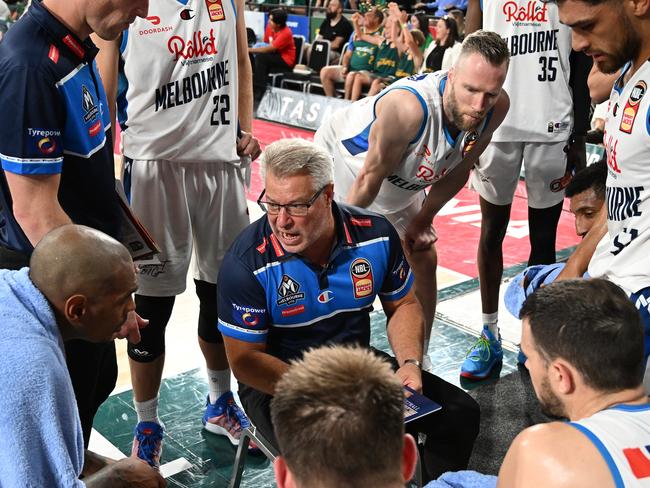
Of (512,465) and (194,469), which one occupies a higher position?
(512,465)

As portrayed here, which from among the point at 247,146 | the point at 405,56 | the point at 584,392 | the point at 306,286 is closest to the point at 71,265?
the point at 306,286

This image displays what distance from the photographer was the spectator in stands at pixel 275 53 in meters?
12.0

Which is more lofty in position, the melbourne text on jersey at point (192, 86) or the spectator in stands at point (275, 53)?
the melbourne text on jersey at point (192, 86)

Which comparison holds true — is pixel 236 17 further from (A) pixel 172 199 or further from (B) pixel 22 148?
(B) pixel 22 148

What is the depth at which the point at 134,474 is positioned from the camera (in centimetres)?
197

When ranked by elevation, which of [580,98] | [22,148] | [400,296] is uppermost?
[22,148]

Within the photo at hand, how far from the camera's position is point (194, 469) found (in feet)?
10.5

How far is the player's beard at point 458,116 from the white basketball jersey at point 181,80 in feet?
3.15

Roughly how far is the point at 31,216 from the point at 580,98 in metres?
2.96

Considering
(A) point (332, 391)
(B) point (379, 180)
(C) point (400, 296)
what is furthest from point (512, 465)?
(B) point (379, 180)

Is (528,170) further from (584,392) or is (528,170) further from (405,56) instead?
(405,56)

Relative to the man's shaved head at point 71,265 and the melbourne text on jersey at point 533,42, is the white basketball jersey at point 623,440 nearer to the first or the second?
the man's shaved head at point 71,265

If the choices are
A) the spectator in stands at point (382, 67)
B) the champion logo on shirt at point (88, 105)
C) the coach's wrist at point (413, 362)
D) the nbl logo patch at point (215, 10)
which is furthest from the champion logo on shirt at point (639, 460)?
the spectator in stands at point (382, 67)

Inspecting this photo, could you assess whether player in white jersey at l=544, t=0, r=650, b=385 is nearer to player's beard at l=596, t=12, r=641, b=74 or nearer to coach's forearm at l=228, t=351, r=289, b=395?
player's beard at l=596, t=12, r=641, b=74
